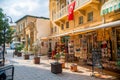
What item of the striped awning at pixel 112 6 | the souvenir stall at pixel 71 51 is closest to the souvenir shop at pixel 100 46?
the souvenir stall at pixel 71 51

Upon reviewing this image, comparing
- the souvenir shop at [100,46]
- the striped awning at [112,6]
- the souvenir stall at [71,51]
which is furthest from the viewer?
the souvenir stall at [71,51]

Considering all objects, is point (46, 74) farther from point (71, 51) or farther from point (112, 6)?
point (71, 51)

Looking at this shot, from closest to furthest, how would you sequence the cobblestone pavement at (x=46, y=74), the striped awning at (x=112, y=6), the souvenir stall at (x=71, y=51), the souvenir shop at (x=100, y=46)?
1. the cobblestone pavement at (x=46, y=74)
2. the striped awning at (x=112, y=6)
3. the souvenir shop at (x=100, y=46)
4. the souvenir stall at (x=71, y=51)

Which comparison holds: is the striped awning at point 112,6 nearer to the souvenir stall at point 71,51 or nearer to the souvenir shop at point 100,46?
the souvenir shop at point 100,46

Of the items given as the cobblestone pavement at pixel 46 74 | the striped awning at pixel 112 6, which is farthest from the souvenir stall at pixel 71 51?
the striped awning at pixel 112 6

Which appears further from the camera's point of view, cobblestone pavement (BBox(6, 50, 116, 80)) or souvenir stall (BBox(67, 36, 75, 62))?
souvenir stall (BBox(67, 36, 75, 62))

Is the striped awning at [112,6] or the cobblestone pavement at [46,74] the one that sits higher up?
the striped awning at [112,6]

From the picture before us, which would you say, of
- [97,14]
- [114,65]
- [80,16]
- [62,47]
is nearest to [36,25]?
A: [62,47]

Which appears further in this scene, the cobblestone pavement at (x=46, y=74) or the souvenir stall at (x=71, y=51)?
the souvenir stall at (x=71, y=51)

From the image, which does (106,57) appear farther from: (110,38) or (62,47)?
(62,47)

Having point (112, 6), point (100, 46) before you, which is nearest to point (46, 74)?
point (100, 46)

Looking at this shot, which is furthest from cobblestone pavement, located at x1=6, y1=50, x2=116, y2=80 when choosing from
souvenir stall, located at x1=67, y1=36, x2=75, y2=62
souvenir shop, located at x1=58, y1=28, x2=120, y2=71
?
souvenir stall, located at x1=67, y1=36, x2=75, y2=62

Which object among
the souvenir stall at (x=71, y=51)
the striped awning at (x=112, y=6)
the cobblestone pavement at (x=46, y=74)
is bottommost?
the cobblestone pavement at (x=46, y=74)

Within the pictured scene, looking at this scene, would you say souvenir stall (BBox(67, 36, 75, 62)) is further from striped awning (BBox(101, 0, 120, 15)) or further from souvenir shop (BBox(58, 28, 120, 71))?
striped awning (BBox(101, 0, 120, 15))
